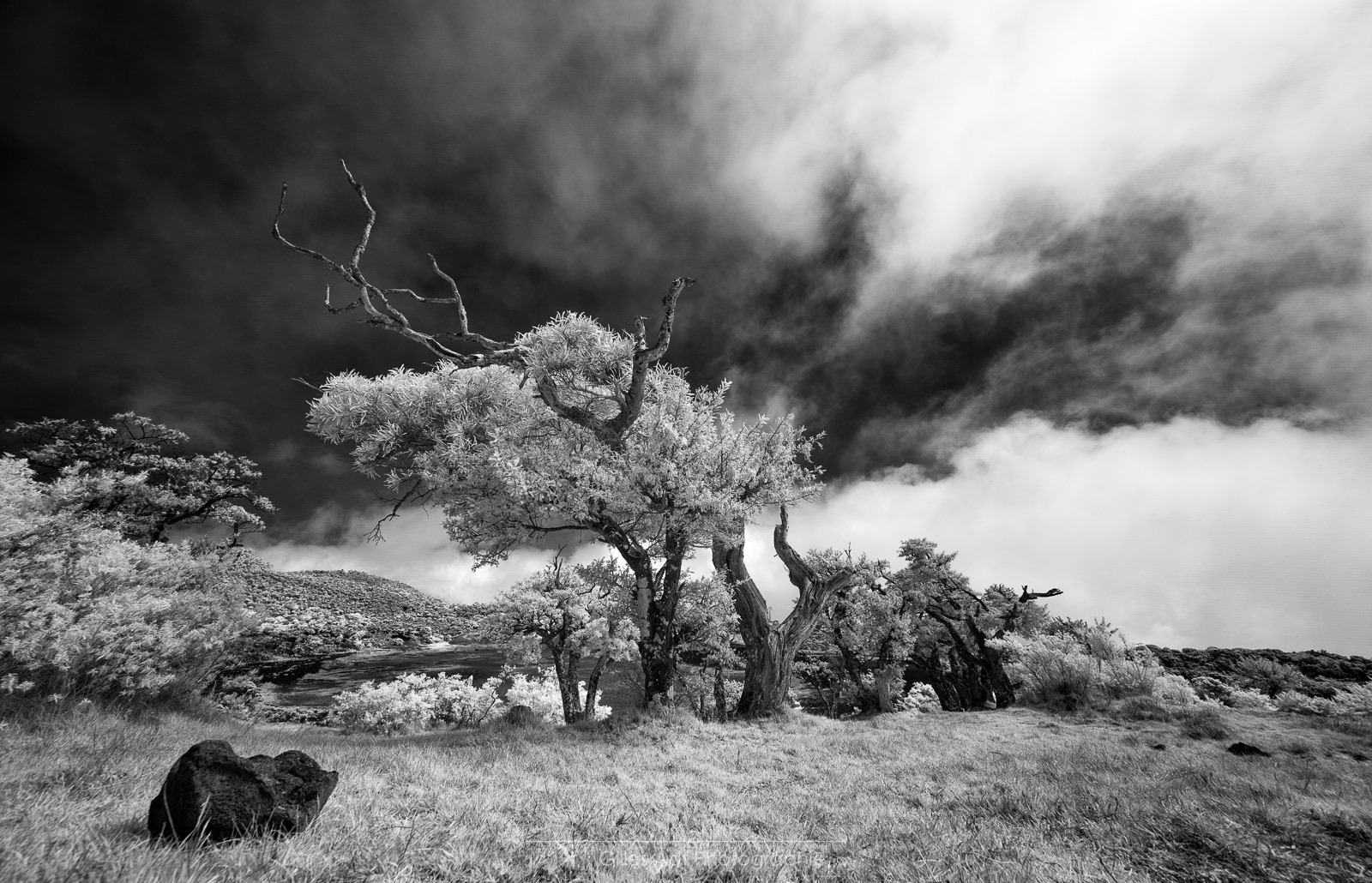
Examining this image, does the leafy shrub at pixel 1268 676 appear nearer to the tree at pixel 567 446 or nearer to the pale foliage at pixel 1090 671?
the pale foliage at pixel 1090 671

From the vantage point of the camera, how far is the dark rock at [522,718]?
12.6m

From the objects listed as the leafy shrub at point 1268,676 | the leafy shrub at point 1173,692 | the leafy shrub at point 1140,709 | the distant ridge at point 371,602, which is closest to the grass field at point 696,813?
the leafy shrub at point 1140,709

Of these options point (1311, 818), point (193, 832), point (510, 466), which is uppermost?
point (510, 466)

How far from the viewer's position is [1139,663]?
19266 millimetres

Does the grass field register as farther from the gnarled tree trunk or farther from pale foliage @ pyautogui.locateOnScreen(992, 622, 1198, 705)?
pale foliage @ pyautogui.locateOnScreen(992, 622, 1198, 705)

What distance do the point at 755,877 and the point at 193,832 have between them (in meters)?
4.07

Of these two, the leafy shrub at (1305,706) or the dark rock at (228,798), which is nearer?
the dark rock at (228,798)

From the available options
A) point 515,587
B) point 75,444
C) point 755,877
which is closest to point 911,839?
point 755,877

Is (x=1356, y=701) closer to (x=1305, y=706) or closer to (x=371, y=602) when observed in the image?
(x=1305, y=706)

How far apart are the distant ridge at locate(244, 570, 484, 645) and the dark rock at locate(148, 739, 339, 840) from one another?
117635 millimetres

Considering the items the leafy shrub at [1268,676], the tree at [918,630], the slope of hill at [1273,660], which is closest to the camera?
the tree at [918,630]

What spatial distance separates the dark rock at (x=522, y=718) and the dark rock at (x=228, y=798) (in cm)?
896

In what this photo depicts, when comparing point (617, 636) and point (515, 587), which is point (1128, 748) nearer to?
point (617, 636)

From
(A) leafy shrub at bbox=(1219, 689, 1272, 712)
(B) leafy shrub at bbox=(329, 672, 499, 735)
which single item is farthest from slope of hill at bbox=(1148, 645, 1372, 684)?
(B) leafy shrub at bbox=(329, 672, 499, 735)
